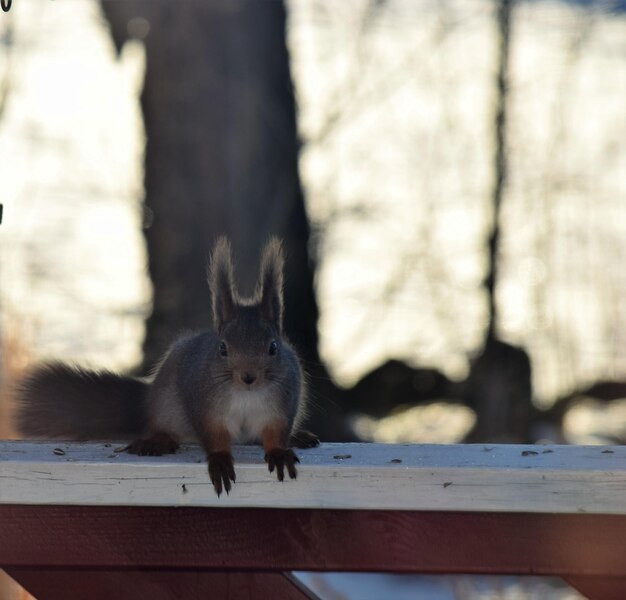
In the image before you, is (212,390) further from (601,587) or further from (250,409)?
(601,587)

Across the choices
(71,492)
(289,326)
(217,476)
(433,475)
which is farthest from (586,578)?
(289,326)

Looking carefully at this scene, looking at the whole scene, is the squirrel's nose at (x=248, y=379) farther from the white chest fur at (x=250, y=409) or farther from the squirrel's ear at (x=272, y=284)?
the squirrel's ear at (x=272, y=284)

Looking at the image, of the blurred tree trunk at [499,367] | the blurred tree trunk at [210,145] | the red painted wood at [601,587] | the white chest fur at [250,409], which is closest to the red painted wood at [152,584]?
the red painted wood at [601,587]

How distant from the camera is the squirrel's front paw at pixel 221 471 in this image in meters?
1.75

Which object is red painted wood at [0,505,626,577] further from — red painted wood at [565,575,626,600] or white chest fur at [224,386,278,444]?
white chest fur at [224,386,278,444]

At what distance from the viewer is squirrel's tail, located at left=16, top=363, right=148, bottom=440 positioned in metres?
2.53

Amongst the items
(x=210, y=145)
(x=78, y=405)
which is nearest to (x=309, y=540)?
(x=78, y=405)

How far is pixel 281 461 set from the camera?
1812 millimetres

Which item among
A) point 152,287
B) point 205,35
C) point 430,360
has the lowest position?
point 430,360

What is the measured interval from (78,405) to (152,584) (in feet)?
2.91

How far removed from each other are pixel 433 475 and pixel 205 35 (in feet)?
12.8

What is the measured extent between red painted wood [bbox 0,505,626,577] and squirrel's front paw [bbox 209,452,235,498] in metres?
0.06

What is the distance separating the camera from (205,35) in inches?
207

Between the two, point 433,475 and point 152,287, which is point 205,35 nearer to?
point 152,287
